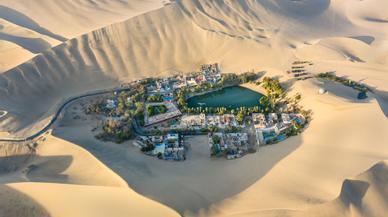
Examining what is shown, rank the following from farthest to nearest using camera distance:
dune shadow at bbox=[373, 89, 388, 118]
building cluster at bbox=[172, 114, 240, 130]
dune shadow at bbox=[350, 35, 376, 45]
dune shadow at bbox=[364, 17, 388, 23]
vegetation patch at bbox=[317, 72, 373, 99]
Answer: dune shadow at bbox=[364, 17, 388, 23], dune shadow at bbox=[350, 35, 376, 45], vegetation patch at bbox=[317, 72, 373, 99], building cluster at bbox=[172, 114, 240, 130], dune shadow at bbox=[373, 89, 388, 118]

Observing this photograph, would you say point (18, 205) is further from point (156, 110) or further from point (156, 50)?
point (156, 50)

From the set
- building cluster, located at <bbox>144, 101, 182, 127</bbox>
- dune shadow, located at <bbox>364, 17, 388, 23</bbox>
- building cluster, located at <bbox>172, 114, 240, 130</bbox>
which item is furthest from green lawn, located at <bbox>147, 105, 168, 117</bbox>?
dune shadow, located at <bbox>364, 17, 388, 23</bbox>

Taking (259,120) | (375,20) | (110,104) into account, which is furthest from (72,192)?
(375,20)

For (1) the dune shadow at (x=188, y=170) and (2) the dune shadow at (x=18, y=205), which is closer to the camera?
(2) the dune shadow at (x=18, y=205)

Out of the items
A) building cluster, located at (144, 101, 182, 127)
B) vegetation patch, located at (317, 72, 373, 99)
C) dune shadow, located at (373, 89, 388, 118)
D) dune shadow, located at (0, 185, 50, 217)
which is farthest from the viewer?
vegetation patch, located at (317, 72, 373, 99)

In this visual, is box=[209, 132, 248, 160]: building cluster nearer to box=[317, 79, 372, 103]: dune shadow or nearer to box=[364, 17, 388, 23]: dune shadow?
box=[317, 79, 372, 103]: dune shadow

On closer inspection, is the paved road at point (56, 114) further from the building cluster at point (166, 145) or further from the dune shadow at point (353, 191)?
the dune shadow at point (353, 191)

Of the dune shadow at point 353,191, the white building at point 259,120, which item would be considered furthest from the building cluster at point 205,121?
the dune shadow at point 353,191
